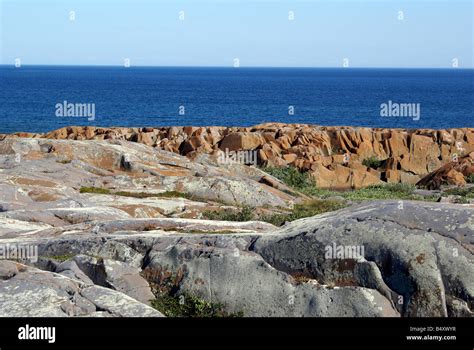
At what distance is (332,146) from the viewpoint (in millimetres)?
69000

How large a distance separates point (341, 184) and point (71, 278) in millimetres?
37622

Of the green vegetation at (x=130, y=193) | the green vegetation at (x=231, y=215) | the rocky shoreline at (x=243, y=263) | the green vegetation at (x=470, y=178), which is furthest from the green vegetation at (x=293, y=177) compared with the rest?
the rocky shoreline at (x=243, y=263)

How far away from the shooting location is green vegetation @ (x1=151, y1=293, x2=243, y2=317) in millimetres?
19188

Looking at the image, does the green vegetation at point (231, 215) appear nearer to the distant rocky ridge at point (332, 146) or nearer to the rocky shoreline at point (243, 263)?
the rocky shoreline at point (243, 263)

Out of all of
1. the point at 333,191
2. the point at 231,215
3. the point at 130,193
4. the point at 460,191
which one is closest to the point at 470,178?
the point at 460,191

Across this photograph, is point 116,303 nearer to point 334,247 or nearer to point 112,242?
point 112,242

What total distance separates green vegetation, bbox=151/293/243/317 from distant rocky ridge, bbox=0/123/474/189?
35.9 meters

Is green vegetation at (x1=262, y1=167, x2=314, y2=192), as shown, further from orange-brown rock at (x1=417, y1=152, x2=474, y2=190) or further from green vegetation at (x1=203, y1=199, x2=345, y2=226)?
green vegetation at (x1=203, y1=199, x2=345, y2=226)

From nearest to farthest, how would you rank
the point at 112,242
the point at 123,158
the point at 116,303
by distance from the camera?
the point at 116,303, the point at 112,242, the point at 123,158

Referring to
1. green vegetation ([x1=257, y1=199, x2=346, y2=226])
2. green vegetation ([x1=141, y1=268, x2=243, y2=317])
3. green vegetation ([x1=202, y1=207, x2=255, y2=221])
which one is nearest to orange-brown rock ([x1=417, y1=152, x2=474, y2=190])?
green vegetation ([x1=257, y1=199, x2=346, y2=226])

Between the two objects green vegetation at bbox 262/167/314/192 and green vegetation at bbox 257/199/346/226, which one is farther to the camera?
green vegetation at bbox 262/167/314/192

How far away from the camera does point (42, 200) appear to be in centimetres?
3219

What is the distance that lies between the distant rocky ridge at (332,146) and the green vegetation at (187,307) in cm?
3594

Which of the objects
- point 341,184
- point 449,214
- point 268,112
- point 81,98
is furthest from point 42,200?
point 81,98
